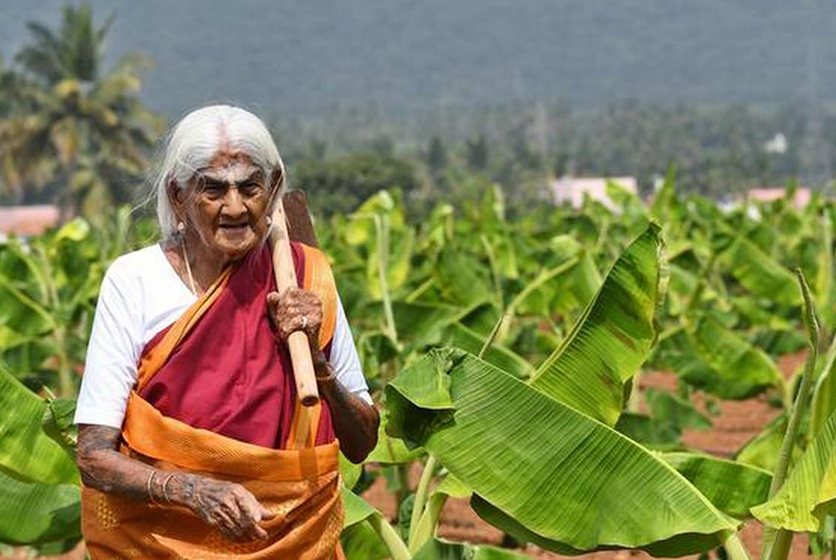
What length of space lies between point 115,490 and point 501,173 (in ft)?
331

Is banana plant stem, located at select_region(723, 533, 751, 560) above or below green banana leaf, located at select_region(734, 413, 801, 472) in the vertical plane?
above

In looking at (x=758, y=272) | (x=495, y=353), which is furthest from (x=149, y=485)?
(x=758, y=272)

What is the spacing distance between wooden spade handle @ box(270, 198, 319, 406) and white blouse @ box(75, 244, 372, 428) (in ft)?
0.56

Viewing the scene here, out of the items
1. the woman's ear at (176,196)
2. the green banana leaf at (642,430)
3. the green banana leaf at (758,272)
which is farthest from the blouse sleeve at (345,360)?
the green banana leaf at (758,272)

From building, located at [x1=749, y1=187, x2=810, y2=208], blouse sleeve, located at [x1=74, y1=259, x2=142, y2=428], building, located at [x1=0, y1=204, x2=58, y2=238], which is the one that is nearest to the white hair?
blouse sleeve, located at [x1=74, y1=259, x2=142, y2=428]

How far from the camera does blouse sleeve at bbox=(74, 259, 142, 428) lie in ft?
10.2

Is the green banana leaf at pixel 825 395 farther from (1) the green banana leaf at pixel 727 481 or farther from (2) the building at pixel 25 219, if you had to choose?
(2) the building at pixel 25 219

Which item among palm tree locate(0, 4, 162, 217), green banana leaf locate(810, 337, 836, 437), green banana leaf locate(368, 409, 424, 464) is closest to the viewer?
green banana leaf locate(810, 337, 836, 437)

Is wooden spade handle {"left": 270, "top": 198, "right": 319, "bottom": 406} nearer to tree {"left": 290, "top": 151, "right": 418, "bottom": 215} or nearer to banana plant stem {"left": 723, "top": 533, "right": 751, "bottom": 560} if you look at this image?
banana plant stem {"left": 723, "top": 533, "right": 751, "bottom": 560}

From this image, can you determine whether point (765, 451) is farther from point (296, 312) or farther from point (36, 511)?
point (296, 312)

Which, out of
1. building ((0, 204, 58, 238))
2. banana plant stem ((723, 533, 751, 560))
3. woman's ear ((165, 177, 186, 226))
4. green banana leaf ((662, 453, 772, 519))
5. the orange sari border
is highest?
woman's ear ((165, 177, 186, 226))

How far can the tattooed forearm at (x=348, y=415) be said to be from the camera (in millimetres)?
3174

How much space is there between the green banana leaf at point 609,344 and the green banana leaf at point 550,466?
0.50m

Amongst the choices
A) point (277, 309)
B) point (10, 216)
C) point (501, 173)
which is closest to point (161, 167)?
point (277, 309)
